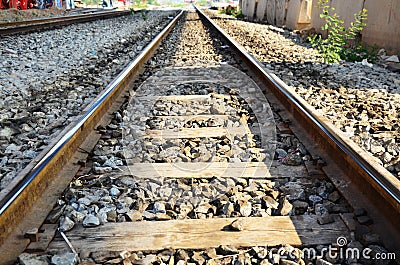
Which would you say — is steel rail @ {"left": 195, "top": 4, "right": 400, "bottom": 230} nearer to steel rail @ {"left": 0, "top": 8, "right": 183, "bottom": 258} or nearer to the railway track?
the railway track

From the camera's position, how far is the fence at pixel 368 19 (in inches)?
309

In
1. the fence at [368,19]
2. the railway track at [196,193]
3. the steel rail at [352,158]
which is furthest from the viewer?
the fence at [368,19]

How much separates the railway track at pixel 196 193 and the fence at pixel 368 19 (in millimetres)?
4758

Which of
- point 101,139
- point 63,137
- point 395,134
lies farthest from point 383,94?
point 63,137

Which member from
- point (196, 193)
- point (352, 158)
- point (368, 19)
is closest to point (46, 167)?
point (196, 193)

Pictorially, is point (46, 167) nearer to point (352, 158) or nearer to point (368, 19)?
point (352, 158)

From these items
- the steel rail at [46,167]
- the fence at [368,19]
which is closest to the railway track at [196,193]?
the steel rail at [46,167]

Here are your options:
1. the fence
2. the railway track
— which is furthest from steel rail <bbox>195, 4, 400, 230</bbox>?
the fence

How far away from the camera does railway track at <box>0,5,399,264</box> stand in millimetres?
2068

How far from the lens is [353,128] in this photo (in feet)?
12.2

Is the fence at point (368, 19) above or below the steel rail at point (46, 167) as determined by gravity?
above

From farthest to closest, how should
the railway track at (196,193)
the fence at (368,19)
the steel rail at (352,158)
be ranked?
1. the fence at (368,19)
2. the steel rail at (352,158)
3. the railway track at (196,193)

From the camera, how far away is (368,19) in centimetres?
886

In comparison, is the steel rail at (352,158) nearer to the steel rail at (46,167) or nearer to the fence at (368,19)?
the steel rail at (46,167)
